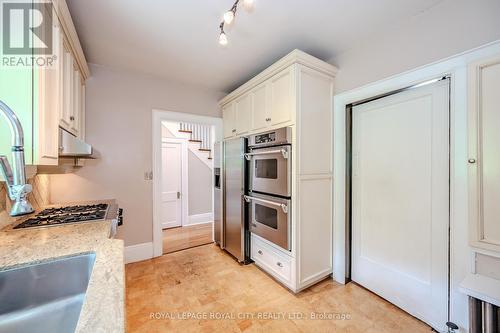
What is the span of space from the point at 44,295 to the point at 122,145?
6.89 feet

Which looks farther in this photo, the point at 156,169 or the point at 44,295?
the point at 156,169

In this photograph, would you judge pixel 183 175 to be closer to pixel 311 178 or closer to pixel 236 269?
pixel 236 269

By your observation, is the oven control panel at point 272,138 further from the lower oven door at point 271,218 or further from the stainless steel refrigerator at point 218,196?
the stainless steel refrigerator at point 218,196

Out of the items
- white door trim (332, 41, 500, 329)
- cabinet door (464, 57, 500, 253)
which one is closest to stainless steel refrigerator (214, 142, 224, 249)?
white door trim (332, 41, 500, 329)

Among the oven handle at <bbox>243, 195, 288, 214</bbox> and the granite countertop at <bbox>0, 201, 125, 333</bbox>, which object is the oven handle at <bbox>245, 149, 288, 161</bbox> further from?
the granite countertop at <bbox>0, 201, 125, 333</bbox>

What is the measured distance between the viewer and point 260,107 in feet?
7.82

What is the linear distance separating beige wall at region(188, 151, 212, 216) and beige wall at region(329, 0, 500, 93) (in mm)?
3292

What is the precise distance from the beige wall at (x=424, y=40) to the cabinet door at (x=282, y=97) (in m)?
0.65

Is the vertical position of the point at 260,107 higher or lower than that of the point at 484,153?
higher

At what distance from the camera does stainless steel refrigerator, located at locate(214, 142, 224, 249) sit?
3063 millimetres

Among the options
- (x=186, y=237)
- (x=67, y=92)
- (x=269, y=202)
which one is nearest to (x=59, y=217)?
(x=67, y=92)

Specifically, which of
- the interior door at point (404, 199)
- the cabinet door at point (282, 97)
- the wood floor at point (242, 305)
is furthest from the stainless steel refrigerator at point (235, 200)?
the interior door at point (404, 199)

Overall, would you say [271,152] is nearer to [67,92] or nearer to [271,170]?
[271,170]

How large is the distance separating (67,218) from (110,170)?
1.18m
